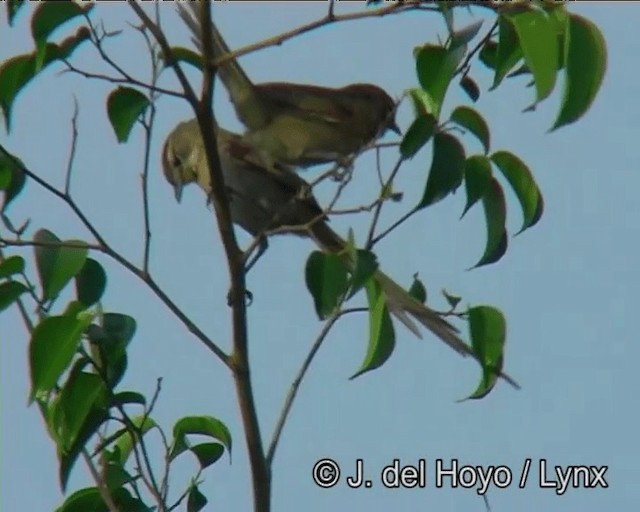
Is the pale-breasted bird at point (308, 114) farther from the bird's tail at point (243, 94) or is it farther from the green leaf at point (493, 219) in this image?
the green leaf at point (493, 219)

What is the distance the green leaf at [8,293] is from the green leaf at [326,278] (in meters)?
0.46

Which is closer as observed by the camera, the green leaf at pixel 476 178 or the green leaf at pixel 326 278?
the green leaf at pixel 326 278

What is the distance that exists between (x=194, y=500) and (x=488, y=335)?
2.05ft

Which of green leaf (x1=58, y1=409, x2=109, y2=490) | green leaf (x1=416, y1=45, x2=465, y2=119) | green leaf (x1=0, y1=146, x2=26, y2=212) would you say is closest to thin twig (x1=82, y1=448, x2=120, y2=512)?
green leaf (x1=58, y1=409, x2=109, y2=490)

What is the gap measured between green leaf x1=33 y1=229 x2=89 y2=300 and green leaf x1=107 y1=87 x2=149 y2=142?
190 millimetres

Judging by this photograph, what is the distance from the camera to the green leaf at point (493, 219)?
7.12 feet

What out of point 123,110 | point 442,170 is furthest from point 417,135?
point 123,110

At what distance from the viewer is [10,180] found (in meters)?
2.20

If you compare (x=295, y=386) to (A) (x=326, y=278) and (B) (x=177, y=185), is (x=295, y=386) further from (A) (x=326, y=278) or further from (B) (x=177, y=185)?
(B) (x=177, y=185)

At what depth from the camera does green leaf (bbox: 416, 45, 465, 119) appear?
1.92 meters

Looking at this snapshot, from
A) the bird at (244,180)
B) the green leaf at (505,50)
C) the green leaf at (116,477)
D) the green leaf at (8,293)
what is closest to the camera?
the green leaf at (505,50)

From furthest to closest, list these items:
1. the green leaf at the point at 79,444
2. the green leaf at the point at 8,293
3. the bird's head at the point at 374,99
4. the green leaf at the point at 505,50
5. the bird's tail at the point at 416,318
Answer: the bird's head at the point at 374,99
the bird's tail at the point at 416,318
the green leaf at the point at 79,444
the green leaf at the point at 8,293
the green leaf at the point at 505,50

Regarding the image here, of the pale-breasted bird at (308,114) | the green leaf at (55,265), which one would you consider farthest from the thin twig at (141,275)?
the pale-breasted bird at (308,114)

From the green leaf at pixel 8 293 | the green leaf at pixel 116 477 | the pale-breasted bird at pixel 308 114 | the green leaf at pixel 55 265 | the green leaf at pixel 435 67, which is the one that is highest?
the pale-breasted bird at pixel 308 114
